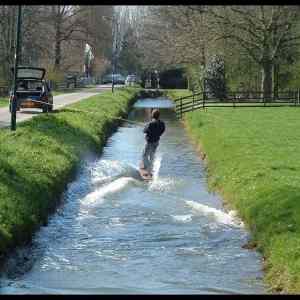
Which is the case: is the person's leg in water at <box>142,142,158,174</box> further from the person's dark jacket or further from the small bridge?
the small bridge

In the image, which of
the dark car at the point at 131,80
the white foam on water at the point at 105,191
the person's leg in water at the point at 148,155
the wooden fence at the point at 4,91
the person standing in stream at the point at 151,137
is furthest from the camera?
the dark car at the point at 131,80

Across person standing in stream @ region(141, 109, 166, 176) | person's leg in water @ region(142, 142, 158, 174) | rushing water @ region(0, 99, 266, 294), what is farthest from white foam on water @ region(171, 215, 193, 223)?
person's leg in water @ region(142, 142, 158, 174)

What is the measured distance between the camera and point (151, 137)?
63.1 feet

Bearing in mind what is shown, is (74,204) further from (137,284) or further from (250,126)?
(250,126)

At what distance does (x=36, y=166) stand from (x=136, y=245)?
16.5ft

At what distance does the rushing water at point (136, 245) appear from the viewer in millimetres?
8617

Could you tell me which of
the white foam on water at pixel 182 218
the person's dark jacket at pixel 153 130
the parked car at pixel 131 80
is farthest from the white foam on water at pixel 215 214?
the parked car at pixel 131 80

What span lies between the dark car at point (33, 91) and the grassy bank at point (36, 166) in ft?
22.3

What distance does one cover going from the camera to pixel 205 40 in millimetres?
14492

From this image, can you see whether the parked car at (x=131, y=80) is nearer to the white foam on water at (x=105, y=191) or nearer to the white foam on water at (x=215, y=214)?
the white foam on water at (x=105, y=191)

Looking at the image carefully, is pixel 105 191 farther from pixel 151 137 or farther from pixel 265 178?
pixel 265 178

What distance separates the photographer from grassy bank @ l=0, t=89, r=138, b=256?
1056 cm

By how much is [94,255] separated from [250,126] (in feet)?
66.0

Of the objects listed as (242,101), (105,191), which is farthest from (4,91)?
(105,191)
